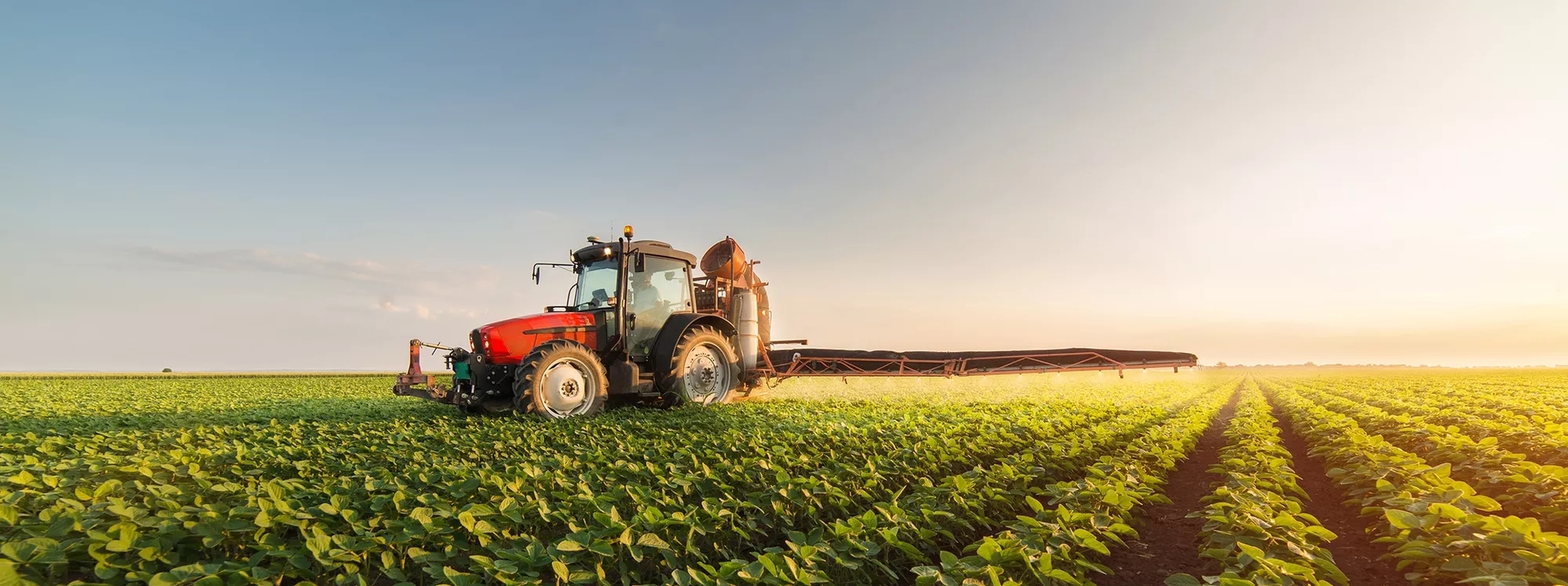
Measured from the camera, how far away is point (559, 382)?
26.9 ft

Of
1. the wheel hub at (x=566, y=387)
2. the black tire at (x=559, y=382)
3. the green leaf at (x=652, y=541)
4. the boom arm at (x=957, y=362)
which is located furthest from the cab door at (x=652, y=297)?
the green leaf at (x=652, y=541)

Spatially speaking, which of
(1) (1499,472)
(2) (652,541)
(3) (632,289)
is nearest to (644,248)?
(3) (632,289)

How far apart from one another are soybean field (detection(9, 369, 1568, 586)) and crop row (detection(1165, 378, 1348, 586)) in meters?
0.03

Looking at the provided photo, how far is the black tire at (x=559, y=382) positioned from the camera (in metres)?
7.86

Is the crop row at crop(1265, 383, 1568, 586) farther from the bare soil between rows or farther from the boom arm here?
the boom arm

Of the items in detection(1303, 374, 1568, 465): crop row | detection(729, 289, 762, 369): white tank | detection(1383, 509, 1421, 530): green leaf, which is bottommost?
detection(1303, 374, 1568, 465): crop row

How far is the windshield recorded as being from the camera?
9.52m

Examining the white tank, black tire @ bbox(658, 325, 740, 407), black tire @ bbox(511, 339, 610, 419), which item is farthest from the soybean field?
the white tank

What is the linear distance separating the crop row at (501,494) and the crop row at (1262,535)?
140 centimetres

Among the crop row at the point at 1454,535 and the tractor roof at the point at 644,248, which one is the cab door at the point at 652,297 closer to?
the tractor roof at the point at 644,248

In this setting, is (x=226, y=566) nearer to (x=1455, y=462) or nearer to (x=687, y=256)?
(x=687, y=256)

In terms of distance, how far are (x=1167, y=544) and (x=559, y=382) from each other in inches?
270

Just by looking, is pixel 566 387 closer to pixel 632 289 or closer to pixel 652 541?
pixel 632 289

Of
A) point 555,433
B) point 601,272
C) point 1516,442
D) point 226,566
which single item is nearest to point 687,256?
point 601,272
